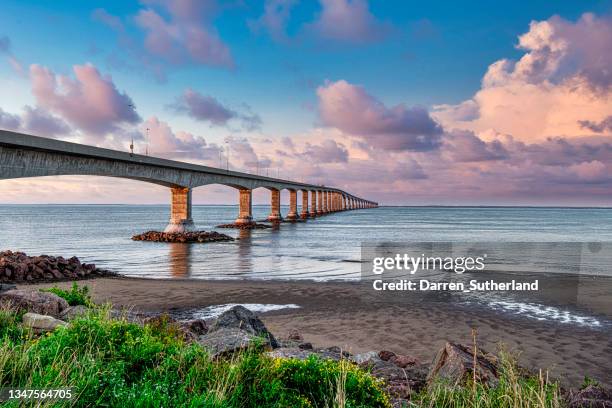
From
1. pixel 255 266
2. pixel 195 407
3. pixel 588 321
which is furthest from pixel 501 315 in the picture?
pixel 255 266

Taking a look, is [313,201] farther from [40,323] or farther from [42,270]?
[40,323]

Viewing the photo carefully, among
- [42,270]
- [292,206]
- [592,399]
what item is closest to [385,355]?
[592,399]

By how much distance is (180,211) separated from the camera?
A: 171 ft

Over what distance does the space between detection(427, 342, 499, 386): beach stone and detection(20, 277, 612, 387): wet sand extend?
263 centimetres

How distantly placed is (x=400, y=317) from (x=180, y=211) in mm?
42465

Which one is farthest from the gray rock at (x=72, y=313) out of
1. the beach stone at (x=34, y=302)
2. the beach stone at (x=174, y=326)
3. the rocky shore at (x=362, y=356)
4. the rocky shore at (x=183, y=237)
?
the rocky shore at (x=183, y=237)

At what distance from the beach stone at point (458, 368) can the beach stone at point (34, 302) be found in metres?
8.49

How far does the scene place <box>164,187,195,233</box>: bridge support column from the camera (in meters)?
50.1

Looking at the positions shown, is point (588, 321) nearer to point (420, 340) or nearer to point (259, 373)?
point (420, 340)

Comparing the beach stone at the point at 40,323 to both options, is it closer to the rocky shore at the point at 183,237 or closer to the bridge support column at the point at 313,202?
the rocky shore at the point at 183,237

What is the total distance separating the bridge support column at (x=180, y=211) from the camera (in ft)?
164

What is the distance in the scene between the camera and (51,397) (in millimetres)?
4496

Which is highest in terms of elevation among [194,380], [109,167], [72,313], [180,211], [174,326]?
[109,167]

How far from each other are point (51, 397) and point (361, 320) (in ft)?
33.7
